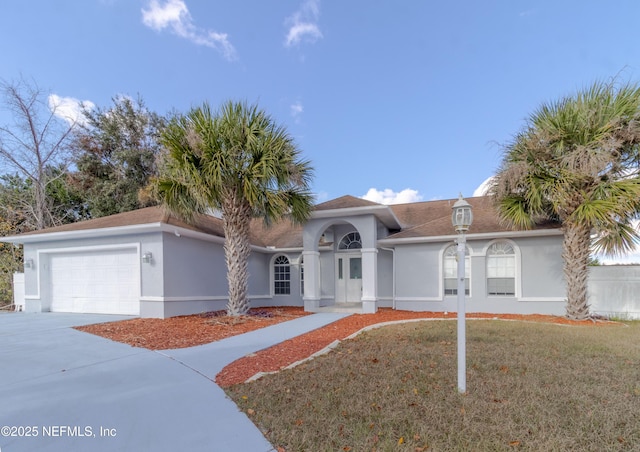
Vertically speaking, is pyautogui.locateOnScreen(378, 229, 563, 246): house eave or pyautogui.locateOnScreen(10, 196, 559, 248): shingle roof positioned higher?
pyautogui.locateOnScreen(10, 196, 559, 248): shingle roof

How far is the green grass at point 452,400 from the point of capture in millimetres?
3244

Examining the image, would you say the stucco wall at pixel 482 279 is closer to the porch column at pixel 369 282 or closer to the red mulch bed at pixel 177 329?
the porch column at pixel 369 282

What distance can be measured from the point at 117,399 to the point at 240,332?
4756 mm

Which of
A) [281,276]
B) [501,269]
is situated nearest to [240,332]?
[281,276]

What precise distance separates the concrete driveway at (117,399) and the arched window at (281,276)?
8693 millimetres

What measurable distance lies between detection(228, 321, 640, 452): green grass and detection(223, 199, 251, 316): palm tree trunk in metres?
5.16

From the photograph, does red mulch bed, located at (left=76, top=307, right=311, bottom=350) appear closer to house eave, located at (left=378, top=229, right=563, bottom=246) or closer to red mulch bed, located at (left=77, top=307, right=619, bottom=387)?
red mulch bed, located at (left=77, top=307, right=619, bottom=387)

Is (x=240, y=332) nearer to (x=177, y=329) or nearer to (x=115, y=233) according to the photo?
(x=177, y=329)

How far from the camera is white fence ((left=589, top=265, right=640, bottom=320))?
11.7 metres

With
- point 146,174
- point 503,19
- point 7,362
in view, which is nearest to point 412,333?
point 7,362

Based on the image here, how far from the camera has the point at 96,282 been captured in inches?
492

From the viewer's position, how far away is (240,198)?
425 inches

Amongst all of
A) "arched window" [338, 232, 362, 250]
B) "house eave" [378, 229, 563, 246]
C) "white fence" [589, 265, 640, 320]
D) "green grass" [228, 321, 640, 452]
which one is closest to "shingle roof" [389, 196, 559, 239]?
"house eave" [378, 229, 563, 246]

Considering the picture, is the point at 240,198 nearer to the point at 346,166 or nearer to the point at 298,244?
the point at 298,244
